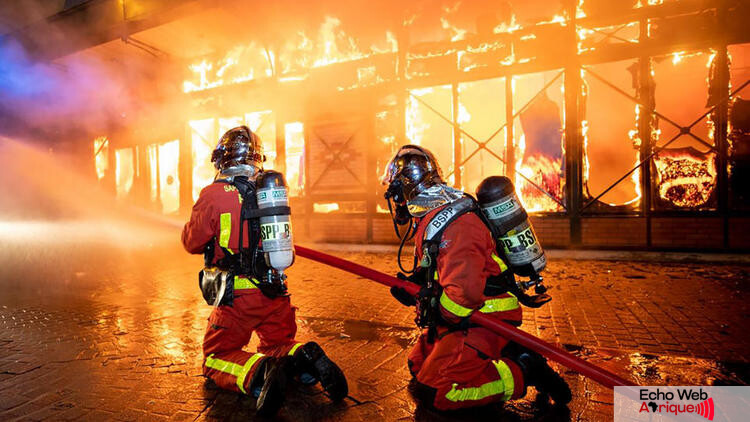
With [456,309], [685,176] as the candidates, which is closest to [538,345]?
[456,309]

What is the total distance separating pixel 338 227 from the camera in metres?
10.7

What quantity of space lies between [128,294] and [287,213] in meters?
4.77

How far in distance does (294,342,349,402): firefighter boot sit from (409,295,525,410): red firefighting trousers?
565 mm

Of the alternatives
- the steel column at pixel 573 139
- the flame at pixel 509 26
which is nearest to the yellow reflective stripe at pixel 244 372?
the steel column at pixel 573 139

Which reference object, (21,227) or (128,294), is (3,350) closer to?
(128,294)

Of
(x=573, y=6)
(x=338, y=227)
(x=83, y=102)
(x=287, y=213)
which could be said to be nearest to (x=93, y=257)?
(x=338, y=227)

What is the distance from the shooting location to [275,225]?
8.79 feet

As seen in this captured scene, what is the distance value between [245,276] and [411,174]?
Answer: 1.42 metres

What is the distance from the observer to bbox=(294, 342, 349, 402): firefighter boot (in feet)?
8.09

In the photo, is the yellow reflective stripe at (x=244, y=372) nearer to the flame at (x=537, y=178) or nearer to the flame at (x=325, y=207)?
the flame at (x=537, y=178)

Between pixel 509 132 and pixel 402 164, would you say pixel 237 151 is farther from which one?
pixel 509 132

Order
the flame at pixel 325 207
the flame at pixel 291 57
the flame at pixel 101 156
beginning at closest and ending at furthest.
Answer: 1. the flame at pixel 291 57
2. the flame at pixel 325 207
3. the flame at pixel 101 156

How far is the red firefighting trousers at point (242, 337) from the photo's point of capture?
2.56 metres

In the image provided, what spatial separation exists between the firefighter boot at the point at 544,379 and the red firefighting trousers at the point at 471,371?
59 millimetres
